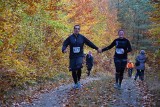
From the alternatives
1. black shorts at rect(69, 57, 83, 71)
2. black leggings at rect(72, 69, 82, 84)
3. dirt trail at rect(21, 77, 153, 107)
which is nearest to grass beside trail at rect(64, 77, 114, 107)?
dirt trail at rect(21, 77, 153, 107)

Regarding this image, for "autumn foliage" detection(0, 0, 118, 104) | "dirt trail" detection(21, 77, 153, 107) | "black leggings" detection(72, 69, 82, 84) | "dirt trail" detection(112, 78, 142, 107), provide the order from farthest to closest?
"black leggings" detection(72, 69, 82, 84), "autumn foliage" detection(0, 0, 118, 104), "dirt trail" detection(21, 77, 153, 107), "dirt trail" detection(112, 78, 142, 107)

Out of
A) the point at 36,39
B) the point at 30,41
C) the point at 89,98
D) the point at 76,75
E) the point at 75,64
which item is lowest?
the point at 89,98

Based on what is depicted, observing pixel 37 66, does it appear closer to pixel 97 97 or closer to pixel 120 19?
pixel 97 97

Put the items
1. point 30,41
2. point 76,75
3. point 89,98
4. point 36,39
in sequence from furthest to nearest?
point 36,39 < point 30,41 < point 76,75 < point 89,98

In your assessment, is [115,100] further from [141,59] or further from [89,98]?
[141,59]

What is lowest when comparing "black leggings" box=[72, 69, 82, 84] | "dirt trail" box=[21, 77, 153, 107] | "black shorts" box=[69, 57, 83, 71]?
"dirt trail" box=[21, 77, 153, 107]

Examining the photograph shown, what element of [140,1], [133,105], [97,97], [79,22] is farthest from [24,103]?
[140,1]

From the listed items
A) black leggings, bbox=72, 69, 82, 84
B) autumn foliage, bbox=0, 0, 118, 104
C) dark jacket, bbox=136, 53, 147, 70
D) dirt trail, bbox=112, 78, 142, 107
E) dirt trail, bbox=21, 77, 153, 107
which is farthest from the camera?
dark jacket, bbox=136, 53, 147, 70

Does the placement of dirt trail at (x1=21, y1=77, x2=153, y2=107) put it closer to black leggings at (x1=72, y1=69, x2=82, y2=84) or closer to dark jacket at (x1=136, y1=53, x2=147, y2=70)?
black leggings at (x1=72, y1=69, x2=82, y2=84)

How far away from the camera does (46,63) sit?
18.4 m

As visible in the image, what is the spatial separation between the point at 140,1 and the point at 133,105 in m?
43.0

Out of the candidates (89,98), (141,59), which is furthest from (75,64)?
(141,59)

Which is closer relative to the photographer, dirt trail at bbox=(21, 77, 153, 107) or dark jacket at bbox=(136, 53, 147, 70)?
dirt trail at bbox=(21, 77, 153, 107)

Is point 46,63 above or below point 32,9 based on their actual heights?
below
